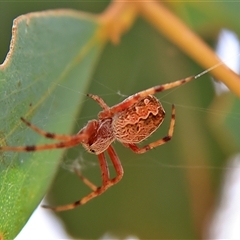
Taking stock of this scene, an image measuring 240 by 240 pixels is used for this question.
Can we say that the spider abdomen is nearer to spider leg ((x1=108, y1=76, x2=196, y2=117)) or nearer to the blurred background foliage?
spider leg ((x1=108, y1=76, x2=196, y2=117))

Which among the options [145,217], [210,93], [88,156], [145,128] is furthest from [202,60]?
[145,217]

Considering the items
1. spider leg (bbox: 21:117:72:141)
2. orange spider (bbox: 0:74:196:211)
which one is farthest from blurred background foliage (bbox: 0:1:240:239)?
spider leg (bbox: 21:117:72:141)

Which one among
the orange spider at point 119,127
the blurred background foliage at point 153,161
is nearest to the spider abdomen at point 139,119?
the orange spider at point 119,127

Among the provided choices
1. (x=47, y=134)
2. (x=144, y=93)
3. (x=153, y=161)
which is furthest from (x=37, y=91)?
(x=153, y=161)

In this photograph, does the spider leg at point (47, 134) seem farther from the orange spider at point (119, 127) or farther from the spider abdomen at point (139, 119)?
the spider abdomen at point (139, 119)

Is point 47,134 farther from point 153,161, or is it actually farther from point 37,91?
point 153,161

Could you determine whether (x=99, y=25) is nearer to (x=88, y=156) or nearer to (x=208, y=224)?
(x=88, y=156)

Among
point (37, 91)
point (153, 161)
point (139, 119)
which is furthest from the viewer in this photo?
point (153, 161)
